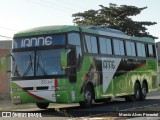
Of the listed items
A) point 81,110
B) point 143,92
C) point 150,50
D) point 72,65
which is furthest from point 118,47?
point 81,110

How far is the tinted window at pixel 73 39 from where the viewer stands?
20.7 metres

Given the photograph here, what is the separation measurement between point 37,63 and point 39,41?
3.21 feet

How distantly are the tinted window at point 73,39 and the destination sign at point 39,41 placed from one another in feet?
1.10

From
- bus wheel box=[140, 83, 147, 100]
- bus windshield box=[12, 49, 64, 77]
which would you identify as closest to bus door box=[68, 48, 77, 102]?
bus windshield box=[12, 49, 64, 77]

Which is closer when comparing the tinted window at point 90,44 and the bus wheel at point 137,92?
the tinted window at point 90,44

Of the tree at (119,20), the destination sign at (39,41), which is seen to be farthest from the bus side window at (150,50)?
the tree at (119,20)

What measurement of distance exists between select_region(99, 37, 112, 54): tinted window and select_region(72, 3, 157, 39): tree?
4141 centimetres

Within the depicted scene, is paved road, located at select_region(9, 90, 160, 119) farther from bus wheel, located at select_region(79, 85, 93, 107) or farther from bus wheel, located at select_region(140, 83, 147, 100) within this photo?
bus wheel, located at select_region(140, 83, 147, 100)

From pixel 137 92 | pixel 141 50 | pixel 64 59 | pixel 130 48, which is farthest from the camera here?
pixel 141 50

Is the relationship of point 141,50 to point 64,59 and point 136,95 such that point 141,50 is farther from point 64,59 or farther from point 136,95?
point 64,59

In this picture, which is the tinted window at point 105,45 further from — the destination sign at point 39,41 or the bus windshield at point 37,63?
the bus windshield at point 37,63

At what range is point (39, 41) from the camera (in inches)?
819

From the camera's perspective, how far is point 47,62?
2027cm

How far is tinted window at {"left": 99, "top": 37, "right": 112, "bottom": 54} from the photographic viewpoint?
78.2 ft
